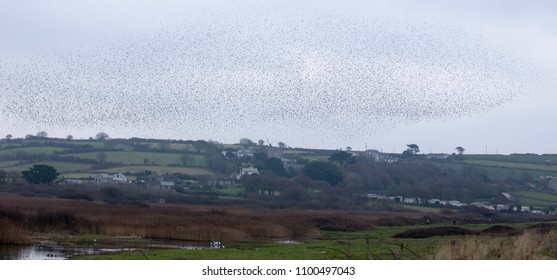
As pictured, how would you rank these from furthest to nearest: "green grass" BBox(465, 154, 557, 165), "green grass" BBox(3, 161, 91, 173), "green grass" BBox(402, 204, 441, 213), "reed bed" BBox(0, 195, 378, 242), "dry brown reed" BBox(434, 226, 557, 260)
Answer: "green grass" BBox(465, 154, 557, 165) → "green grass" BBox(3, 161, 91, 173) → "green grass" BBox(402, 204, 441, 213) → "reed bed" BBox(0, 195, 378, 242) → "dry brown reed" BBox(434, 226, 557, 260)

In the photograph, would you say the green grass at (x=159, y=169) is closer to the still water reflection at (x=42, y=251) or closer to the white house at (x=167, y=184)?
the white house at (x=167, y=184)

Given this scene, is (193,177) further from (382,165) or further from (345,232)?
(345,232)

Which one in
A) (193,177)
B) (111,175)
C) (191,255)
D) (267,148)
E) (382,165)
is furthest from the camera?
(267,148)

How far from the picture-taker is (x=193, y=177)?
11650 cm

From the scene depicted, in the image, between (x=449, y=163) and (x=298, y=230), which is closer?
(x=298, y=230)

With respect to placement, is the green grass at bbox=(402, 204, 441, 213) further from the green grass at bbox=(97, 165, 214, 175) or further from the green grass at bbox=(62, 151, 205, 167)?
the green grass at bbox=(62, 151, 205, 167)

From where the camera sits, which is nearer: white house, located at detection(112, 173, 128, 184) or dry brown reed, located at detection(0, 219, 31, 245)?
dry brown reed, located at detection(0, 219, 31, 245)

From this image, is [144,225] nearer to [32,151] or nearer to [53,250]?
[53,250]

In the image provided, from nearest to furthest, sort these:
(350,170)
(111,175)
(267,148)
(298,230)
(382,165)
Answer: (298,230) < (111,175) < (350,170) < (382,165) < (267,148)

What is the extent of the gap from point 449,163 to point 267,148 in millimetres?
45636

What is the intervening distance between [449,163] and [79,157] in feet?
208

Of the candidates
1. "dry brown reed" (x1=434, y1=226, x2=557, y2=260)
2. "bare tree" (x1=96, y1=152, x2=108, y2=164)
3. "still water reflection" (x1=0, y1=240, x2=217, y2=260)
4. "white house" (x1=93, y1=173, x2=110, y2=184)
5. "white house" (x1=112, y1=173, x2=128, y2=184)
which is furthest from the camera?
"bare tree" (x1=96, y1=152, x2=108, y2=164)

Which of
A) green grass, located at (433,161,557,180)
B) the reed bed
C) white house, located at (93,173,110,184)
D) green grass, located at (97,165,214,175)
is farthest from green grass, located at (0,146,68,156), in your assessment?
green grass, located at (433,161,557,180)

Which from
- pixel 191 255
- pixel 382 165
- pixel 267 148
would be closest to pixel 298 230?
pixel 191 255
